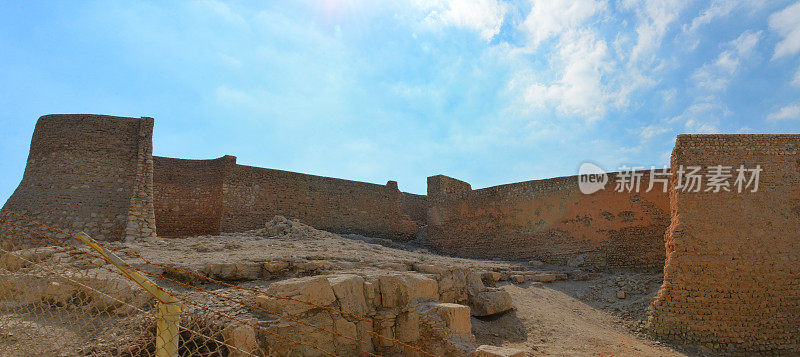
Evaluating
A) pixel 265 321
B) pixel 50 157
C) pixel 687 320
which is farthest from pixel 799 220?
pixel 50 157

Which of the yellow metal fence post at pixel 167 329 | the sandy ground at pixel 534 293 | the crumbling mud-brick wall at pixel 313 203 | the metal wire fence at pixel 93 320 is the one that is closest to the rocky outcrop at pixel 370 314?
the metal wire fence at pixel 93 320

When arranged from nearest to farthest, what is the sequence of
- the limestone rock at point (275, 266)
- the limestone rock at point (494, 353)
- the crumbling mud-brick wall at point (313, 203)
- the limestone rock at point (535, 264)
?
1. the limestone rock at point (494, 353)
2. the limestone rock at point (275, 266)
3. the limestone rock at point (535, 264)
4. the crumbling mud-brick wall at point (313, 203)

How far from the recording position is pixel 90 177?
35.4 ft

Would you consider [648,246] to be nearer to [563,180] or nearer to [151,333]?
[563,180]

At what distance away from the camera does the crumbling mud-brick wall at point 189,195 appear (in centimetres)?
1383

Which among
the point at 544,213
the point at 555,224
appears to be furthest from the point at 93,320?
the point at 544,213

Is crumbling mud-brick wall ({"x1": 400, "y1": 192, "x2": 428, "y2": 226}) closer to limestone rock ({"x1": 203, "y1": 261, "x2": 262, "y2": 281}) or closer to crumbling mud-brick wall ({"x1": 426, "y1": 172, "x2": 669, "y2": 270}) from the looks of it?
crumbling mud-brick wall ({"x1": 426, "y1": 172, "x2": 669, "y2": 270})

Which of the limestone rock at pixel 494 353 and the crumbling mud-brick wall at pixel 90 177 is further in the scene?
the crumbling mud-brick wall at pixel 90 177

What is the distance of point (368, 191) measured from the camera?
58.7 feet

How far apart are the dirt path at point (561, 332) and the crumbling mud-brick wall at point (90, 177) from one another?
8046mm

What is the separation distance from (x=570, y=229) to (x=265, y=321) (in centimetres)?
1006

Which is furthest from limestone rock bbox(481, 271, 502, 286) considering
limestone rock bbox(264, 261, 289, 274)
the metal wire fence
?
the metal wire fence

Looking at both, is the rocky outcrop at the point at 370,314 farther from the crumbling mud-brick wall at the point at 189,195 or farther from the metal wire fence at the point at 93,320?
the crumbling mud-brick wall at the point at 189,195

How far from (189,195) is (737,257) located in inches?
546
